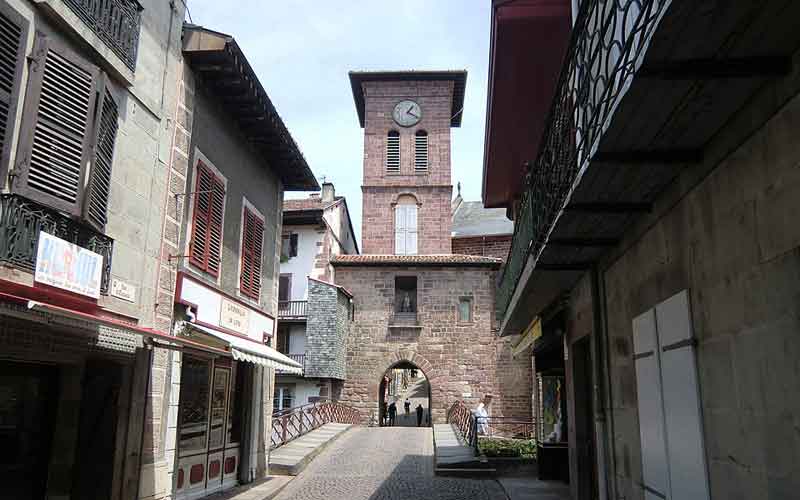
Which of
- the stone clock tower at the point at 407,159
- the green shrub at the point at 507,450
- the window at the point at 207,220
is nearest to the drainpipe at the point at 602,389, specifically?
the window at the point at 207,220

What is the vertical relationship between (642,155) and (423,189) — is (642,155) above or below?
below

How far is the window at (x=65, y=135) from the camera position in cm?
584

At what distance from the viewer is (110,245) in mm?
6961

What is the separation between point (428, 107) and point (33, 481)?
97.9 feet

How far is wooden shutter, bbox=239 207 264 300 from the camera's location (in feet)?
38.3

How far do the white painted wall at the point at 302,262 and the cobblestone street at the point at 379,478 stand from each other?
10.4m

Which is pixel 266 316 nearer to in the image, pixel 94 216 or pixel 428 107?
pixel 94 216

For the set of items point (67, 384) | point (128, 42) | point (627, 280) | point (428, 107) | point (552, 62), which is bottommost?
point (67, 384)

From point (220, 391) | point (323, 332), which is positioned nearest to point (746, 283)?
point (220, 391)

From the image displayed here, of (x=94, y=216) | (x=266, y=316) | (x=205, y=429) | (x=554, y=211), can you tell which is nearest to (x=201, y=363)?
(x=205, y=429)

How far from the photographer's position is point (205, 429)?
10.4 metres

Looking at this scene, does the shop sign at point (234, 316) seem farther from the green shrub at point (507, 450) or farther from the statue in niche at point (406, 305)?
the statue in niche at point (406, 305)

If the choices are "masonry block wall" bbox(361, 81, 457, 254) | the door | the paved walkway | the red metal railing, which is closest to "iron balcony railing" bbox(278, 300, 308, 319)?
the red metal railing

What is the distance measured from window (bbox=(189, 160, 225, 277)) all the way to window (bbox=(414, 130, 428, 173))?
2346cm
